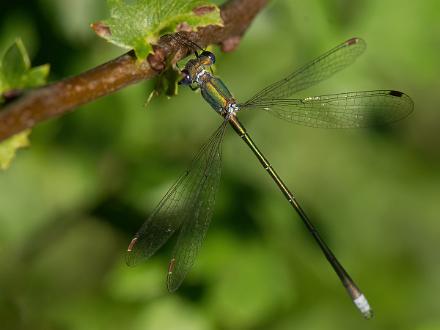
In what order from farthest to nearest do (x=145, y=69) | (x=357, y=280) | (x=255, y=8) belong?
1. (x=357, y=280)
2. (x=255, y=8)
3. (x=145, y=69)

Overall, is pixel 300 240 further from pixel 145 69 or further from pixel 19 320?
pixel 145 69

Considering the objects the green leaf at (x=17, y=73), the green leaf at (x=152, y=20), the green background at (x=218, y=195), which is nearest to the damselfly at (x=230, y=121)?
the green background at (x=218, y=195)

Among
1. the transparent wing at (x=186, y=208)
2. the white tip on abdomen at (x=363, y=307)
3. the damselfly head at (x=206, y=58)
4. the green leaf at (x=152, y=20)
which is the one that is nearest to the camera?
the green leaf at (x=152, y=20)

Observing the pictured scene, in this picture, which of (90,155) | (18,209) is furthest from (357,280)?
(18,209)

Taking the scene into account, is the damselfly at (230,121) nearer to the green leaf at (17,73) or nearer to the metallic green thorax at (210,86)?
the metallic green thorax at (210,86)

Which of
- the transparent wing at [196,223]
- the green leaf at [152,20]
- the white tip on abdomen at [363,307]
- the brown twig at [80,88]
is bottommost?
the white tip on abdomen at [363,307]

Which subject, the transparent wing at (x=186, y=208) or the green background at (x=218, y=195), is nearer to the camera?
the transparent wing at (x=186, y=208)

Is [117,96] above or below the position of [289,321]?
above
